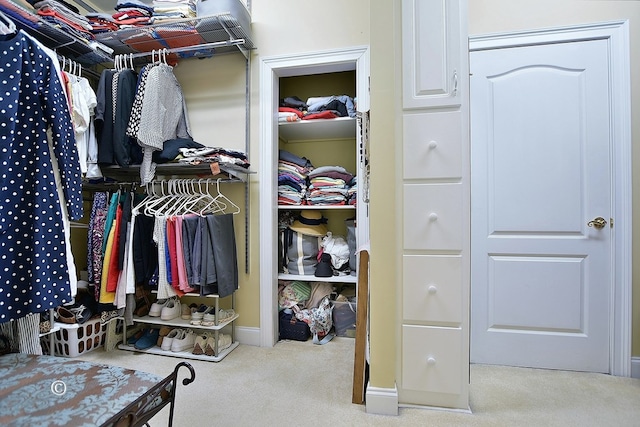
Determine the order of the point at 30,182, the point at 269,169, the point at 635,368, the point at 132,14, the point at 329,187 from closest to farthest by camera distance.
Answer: the point at 30,182 < the point at 635,368 < the point at 132,14 < the point at 269,169 < the point at 329,187

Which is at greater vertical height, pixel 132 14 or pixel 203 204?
pixel 132 14

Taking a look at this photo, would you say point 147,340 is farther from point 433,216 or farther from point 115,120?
point 433,216

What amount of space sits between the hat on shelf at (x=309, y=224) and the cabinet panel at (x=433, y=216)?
0.99 metres

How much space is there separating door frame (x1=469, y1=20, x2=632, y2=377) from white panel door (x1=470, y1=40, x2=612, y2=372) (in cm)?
3

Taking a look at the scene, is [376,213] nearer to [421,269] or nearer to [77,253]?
[421,269]

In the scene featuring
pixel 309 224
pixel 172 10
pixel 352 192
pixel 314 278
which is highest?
pixel 172 10

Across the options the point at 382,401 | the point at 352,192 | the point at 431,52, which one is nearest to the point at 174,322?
the point at 382,401

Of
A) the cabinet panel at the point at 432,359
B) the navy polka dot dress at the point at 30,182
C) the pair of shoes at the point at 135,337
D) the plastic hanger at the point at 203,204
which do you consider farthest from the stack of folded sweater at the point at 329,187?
the pair of shoes at the point at 135,337

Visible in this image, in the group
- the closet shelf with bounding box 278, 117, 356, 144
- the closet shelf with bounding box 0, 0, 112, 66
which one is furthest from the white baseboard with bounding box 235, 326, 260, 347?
the closet shelf with bounding box 0, 0, 112, 66

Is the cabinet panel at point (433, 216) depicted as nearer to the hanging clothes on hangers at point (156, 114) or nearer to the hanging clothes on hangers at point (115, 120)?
the hanging clothes on hangers at point (156, 114)

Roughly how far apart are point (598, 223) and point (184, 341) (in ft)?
8.40

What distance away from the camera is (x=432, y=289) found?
4.31ft

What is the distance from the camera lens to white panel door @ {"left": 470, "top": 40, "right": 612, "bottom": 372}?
1.70m

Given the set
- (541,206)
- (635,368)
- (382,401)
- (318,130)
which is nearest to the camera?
(382,401)
